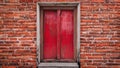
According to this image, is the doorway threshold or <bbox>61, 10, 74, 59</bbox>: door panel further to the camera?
<bbox>61, 10, 74, 59</bbox>: door panel

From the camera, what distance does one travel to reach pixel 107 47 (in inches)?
194

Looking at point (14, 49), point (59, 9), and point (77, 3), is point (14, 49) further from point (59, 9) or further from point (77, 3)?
point (77, 3)

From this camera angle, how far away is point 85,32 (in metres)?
4.93

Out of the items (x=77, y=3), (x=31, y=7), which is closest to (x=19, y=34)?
(x=31, y=7)

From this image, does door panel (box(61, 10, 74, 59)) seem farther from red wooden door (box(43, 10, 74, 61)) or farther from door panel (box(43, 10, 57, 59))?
door panel (box(43, 10, 57, 59))

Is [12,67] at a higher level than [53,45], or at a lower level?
lower

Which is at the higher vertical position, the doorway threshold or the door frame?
the door frame

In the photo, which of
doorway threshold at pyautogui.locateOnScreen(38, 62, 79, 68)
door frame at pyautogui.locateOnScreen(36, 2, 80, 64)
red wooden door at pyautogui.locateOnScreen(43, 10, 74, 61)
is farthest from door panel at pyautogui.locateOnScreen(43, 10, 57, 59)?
doorway threshold at pyautogui.locateOnScreen(38, 62, 79, 68)

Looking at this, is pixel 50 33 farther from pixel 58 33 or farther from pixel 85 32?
pixel 85 32

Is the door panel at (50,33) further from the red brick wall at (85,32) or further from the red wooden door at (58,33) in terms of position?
the red brick wall at (85,32)

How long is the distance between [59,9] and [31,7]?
2.32ft

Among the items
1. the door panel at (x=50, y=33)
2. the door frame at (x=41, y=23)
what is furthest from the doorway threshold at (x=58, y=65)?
the door panel at (x=50, y=33)

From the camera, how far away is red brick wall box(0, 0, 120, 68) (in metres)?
4.91

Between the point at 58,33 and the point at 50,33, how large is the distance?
208 millimetres
